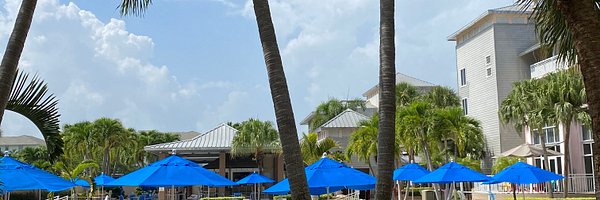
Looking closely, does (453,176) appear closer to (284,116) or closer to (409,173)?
(409,173)

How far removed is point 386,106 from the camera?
7.85m

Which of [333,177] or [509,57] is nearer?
[333,177]

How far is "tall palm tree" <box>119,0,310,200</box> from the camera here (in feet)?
23.4

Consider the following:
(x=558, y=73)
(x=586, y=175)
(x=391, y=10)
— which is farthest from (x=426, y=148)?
(x=391, y=10)

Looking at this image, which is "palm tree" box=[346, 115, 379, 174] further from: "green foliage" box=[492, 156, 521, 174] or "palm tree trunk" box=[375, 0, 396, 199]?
"palm tree trunk" box=[375, 0, 396, 199]

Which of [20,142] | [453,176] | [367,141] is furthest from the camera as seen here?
[20,142]

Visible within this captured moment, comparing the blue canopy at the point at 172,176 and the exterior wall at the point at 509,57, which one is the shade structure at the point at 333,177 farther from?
the exterior wall at the point at 509,57

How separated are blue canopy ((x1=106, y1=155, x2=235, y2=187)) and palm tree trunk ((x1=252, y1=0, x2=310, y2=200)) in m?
9.34

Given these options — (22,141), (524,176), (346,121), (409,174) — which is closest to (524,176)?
(524,176)

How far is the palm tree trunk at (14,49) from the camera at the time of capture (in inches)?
285

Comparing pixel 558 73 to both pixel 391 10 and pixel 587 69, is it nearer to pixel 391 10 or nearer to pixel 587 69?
pixel 391 10

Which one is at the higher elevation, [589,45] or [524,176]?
[589,45]

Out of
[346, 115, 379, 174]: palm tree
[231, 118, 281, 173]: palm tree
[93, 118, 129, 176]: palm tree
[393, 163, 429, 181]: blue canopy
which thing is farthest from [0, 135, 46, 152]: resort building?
[393, 163, 429, 181]: blue canopy

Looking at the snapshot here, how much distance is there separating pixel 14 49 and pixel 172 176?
919 cm
